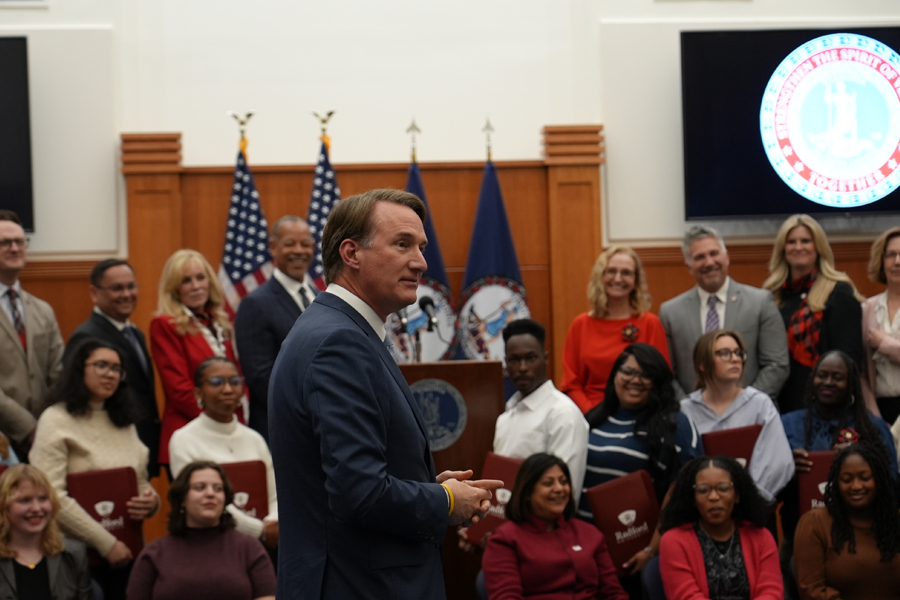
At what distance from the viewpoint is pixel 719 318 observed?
183 inches

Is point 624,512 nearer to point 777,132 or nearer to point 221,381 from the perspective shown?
point 221,381

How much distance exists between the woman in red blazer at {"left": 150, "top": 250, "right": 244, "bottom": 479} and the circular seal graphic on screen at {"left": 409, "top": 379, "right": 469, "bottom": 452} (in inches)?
39.9

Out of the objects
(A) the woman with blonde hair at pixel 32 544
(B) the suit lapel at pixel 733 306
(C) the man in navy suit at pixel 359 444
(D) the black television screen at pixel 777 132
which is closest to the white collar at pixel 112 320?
(A) the woman with blonde hair at pixel 32 544

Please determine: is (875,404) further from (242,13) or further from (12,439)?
(242,13)

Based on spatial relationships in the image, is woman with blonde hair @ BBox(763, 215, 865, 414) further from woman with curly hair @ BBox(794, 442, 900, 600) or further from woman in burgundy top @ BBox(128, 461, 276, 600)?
woman in burgundy top @ BBox(128, 461, 276, 600)

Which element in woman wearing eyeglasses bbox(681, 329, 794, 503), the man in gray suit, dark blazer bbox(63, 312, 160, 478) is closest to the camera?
woman wearing eyeglasses bbox(681, 329, 794, 503)

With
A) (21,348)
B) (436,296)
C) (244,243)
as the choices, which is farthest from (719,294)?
(21,348)

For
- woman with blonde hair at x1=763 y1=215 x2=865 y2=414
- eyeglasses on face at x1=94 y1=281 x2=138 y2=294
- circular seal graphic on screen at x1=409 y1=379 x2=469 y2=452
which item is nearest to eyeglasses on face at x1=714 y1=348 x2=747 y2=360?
woman with blonde hair at x1=763 y1=215 x2=865 y2=414

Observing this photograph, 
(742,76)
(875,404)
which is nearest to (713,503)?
(875,404)

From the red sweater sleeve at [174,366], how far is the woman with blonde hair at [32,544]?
76 cm

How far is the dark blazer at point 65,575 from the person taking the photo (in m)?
3.61

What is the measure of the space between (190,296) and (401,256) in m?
2.85

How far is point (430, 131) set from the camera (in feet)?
21.2

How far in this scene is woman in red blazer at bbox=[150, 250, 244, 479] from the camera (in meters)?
4.38
